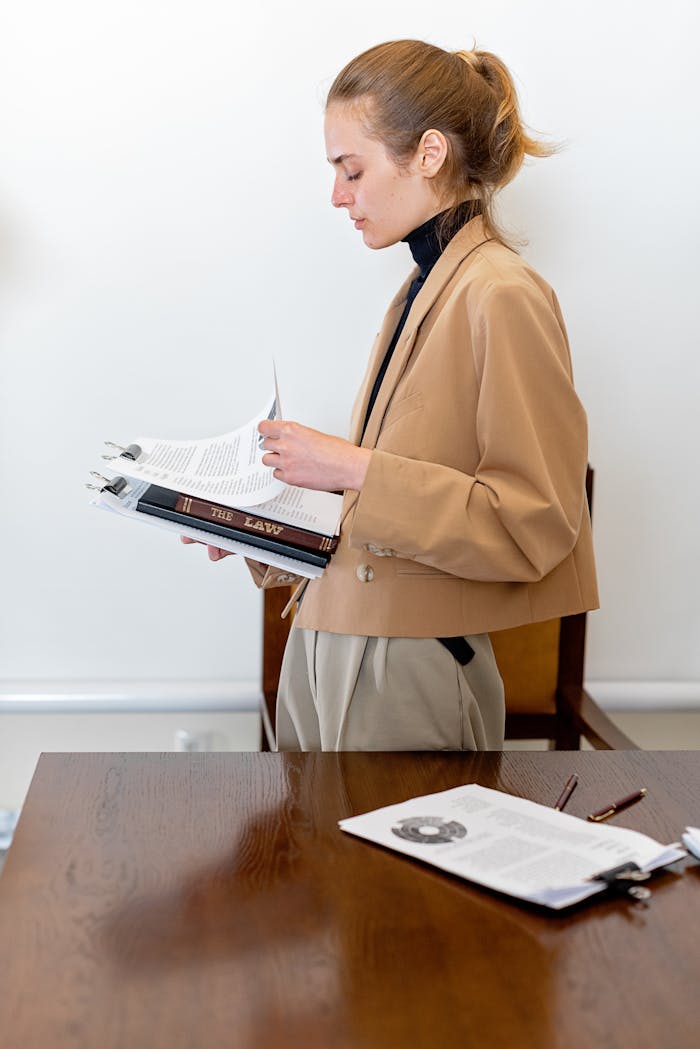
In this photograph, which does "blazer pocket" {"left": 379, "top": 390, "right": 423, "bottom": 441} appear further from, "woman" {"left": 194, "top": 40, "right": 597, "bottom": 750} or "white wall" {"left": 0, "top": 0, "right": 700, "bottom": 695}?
"white wall" {"left": 0, "top": 0, "right": 700, "bottom": 695}

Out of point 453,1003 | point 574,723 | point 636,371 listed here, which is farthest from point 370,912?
point 636,371

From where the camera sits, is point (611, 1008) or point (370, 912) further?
point (370, 912)

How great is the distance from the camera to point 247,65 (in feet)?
8.13

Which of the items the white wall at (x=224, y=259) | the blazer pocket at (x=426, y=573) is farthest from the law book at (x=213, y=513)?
the white wall at (x=224, y=259)

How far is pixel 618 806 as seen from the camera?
1.34 m

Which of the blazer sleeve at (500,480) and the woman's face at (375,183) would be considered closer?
the blazer sleeve at (500,480)

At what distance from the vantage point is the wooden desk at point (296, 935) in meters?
0.92

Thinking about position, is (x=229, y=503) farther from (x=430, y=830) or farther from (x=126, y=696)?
(x=126, y=696)

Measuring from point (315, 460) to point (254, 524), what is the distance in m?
0.11

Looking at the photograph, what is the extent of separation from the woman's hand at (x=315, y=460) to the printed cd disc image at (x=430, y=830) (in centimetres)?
43

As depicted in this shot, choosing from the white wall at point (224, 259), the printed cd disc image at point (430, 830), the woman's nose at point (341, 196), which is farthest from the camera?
the white wall at point (224, 259)

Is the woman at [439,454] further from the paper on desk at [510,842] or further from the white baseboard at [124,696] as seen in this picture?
the white baseboard at [124,696]

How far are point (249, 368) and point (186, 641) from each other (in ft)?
2.07

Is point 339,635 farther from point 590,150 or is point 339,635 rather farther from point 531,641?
point 590,150
